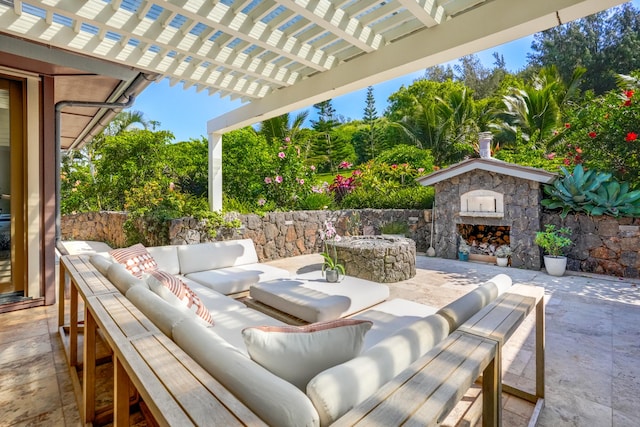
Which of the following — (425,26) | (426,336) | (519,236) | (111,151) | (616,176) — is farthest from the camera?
(111,151)

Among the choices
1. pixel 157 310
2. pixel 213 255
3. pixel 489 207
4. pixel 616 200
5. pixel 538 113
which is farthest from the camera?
pixel 538 113

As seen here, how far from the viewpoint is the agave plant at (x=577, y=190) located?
5504 millimetres

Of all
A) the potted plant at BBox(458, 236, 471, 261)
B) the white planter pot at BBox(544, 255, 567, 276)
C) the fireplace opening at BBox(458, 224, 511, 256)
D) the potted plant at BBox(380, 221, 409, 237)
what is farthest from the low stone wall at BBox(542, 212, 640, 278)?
the potted plant at BBox(380, 221, 409, 237)

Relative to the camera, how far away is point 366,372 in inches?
39.6

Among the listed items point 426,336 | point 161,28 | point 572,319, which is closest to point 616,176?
point 572,319

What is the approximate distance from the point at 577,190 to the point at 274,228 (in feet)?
18.5

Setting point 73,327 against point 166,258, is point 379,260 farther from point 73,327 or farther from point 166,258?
point 73,327

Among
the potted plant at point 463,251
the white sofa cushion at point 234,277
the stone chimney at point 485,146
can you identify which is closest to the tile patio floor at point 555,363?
the white sofa cushion at point 234,277

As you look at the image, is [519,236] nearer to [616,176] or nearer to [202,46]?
[616,176]

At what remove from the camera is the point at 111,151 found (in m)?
8.37

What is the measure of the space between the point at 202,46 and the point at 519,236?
6231 millimetres

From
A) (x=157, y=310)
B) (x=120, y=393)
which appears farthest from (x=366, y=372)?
(x=157, y=310)

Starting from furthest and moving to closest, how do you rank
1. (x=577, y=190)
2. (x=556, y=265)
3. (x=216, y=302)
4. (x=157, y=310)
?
(x=577, y=190)
(x=556, y=265)
(x=216, y=302)
(x=157, y=310)

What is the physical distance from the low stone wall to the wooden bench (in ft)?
22.6
